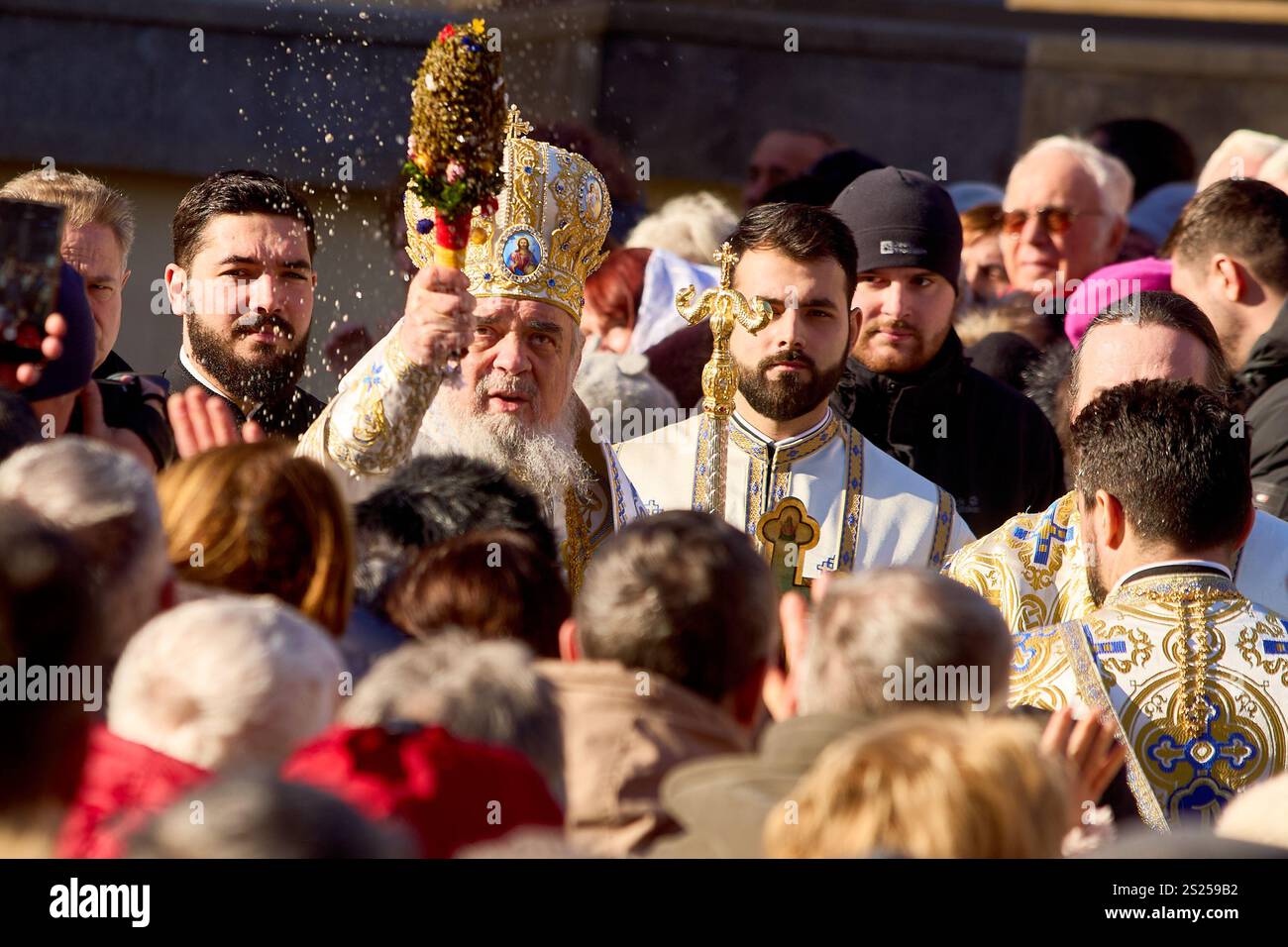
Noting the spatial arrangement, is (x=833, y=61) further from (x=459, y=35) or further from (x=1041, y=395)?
(x=459, y=35)

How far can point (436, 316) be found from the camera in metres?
4.32

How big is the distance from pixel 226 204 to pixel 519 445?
92 centimetres

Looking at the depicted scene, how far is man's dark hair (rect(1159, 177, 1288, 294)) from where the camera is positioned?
21.1 ft

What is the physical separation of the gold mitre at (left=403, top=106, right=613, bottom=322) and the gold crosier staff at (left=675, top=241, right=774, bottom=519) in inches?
14.4

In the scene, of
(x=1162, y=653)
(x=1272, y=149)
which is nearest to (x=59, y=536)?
(x=1162, y=653)

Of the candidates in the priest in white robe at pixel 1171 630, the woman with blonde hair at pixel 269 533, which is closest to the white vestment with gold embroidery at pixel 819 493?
the priest in white robe at pixel 1171 630

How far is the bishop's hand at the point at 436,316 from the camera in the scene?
4.33m

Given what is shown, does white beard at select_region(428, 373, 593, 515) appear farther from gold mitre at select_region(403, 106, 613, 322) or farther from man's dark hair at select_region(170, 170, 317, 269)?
man's dark hair at select_region(170, 170, 317, 269)

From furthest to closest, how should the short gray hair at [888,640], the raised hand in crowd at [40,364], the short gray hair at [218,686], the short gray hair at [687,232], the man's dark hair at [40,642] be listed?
the short gray hair at [687,232], the raised hand in crowd at [40,364], the short gray hair at [888,640], the short gray hair at [218,686], the man's dark hair at [40,642]

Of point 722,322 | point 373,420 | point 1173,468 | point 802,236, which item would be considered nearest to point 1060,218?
point 802,236

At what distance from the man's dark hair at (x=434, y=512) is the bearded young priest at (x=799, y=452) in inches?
53.6

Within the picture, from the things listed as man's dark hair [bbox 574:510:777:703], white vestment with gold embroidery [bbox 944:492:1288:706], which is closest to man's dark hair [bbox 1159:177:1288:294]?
white vestment with gold embroidery [bbox 944:492:1288:706]

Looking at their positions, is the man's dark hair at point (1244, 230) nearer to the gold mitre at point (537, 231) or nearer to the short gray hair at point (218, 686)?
the gold mitre at point (537, 231)

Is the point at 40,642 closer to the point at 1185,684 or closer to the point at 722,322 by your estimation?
the point at 1185,684
